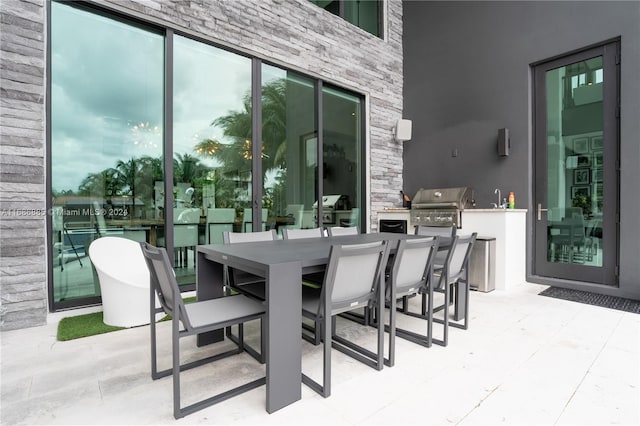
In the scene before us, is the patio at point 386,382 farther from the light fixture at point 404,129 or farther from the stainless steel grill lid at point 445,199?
the light fixture at point 404,129

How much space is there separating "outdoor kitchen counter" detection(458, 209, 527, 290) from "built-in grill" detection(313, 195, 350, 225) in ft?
5.98

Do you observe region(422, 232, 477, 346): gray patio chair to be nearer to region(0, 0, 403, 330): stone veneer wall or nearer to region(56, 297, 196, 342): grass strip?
region(56, 297, 196, 342): grass strip

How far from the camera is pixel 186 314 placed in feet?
5.29

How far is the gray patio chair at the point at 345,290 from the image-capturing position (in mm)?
1755

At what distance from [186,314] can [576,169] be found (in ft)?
16.1

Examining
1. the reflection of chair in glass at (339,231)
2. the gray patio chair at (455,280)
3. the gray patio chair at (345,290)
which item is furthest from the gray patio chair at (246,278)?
the gray patio chair at (455,280)

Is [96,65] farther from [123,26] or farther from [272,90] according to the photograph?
[272,90]

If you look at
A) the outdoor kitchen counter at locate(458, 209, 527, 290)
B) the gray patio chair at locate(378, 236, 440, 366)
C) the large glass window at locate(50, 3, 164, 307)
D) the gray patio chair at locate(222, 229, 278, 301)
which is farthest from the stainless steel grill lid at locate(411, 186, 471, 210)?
the large glass window at locate(50, 3, 164, 307)

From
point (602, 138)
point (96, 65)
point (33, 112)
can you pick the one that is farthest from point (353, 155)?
point (33, 112)

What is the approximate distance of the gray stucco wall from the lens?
3752 millimetres

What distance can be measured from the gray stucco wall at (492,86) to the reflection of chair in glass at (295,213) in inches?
93.5

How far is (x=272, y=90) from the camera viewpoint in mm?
4492

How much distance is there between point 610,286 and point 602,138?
5.92 feet

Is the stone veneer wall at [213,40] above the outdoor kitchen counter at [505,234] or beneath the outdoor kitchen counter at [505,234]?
above
